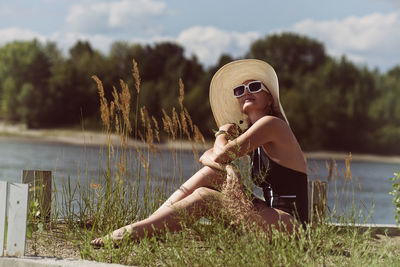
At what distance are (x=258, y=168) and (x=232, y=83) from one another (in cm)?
66

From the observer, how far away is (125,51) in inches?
1907

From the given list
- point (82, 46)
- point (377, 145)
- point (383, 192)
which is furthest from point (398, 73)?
point (383, 192)

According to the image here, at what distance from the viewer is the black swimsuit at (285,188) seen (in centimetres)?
317

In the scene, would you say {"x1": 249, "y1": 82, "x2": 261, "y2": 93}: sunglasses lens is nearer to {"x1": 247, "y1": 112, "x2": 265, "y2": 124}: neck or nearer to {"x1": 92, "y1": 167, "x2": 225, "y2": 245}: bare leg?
{"x1": 247, "y1": 112, "x2": 265, "y2": 124}: neck

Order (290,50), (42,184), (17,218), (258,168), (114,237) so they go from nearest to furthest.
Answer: (17,218) → (114,237) → (258,168) → (42,184) → (290,50)

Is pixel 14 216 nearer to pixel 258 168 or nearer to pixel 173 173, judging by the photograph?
pixel 258 168

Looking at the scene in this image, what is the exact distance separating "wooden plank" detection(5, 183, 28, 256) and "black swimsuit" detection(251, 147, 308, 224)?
49.8 inches

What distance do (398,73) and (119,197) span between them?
49.6 meters

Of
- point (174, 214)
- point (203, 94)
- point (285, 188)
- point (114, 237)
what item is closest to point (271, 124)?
point (285, 188)

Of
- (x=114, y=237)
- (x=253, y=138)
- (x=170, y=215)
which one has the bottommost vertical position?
(x=114, y=237)

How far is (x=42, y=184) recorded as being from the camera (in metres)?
4.10

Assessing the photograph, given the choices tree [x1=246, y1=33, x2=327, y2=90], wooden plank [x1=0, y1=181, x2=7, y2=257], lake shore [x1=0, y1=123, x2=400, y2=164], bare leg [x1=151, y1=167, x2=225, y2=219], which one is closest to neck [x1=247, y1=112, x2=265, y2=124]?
bare leg [x1=151, y1=167, x2=225, y2=219]

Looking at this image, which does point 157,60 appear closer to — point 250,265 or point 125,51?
point 125,51

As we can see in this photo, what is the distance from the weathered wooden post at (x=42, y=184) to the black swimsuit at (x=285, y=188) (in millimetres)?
1671
